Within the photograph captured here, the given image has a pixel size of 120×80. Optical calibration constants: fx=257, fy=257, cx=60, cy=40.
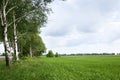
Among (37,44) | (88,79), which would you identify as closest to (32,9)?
(88,79)

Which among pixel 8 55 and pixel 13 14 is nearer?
pixel 8 55

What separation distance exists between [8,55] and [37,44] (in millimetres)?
62725

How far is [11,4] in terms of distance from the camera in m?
29.6

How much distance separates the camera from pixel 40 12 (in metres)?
30.4

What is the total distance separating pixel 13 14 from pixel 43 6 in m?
5.49

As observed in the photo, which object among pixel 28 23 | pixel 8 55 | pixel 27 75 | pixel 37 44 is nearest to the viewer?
pixel 27 75

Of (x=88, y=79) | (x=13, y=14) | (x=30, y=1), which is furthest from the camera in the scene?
(x=13, y=14)

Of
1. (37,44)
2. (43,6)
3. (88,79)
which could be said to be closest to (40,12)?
(43,6)

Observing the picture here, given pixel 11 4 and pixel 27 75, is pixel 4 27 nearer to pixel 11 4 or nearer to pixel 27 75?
pixel 11 4

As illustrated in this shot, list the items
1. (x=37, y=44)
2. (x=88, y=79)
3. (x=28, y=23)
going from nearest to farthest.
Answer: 1. (x=88, y=79)
2. (x=28, y=23)
3. (x=37, y=44)

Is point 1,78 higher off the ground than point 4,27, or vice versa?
point 4,27

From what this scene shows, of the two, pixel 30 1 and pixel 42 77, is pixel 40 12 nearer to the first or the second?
pixel 30 1

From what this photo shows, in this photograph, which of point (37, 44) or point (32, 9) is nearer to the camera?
point (32, 9)

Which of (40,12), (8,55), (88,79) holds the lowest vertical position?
(88,79)
